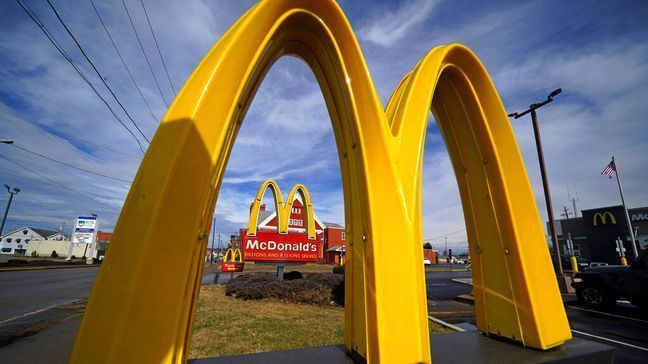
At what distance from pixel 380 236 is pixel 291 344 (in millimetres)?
3630

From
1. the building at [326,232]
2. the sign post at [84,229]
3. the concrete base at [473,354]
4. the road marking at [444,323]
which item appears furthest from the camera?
the building at [326,232]

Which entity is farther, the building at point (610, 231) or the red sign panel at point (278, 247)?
the building at point (610, 231)

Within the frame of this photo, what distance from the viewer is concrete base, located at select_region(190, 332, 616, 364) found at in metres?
2.79

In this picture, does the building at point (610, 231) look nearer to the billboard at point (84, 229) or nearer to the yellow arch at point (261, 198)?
the yellow arch at point (261, 198)

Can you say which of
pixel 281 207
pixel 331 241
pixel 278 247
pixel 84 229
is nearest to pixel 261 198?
pixel 281 207

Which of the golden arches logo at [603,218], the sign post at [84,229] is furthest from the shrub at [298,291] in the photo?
the sign post at [84,229]

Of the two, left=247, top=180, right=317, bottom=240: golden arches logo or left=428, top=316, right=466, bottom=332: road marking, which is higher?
left=247, top=180, right=317, bottom=240: golden arches logo

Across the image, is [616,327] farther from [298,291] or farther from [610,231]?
[610,231]

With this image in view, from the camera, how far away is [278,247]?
13.9 m

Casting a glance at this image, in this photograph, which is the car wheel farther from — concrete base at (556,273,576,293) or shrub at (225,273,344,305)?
shrub at (225,273,344,305)

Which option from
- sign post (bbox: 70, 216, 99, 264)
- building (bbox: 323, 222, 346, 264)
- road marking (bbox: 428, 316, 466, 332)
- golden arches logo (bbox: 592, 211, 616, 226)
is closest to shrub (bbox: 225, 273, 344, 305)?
road marking (bbox: 428, 316, 466, 332)

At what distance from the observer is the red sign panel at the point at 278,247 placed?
44.6 ft

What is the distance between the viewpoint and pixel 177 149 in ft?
5.96

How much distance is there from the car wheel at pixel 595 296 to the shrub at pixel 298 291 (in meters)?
7.53
